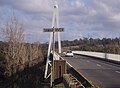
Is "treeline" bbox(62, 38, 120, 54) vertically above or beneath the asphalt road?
above

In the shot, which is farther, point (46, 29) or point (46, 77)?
point (46, 77)

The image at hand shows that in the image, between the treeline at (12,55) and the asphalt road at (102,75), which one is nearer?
the asphalt road at (102,75)

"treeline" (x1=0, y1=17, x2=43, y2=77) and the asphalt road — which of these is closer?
the asphalt road

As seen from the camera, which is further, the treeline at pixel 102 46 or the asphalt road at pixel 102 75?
the treeline at pixel 102 46

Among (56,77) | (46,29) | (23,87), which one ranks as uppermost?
(46,29)

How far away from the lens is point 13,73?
52.0 m

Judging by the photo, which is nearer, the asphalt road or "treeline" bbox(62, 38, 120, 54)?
the asphalt road

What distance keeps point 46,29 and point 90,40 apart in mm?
130738

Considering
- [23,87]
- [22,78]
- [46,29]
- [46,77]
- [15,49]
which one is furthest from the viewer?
[15,49]

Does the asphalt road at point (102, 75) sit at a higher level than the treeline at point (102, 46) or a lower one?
lower

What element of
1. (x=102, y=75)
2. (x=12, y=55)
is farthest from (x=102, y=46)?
(x=102, y=75)

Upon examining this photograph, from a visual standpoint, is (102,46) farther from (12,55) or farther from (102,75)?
(102,75)

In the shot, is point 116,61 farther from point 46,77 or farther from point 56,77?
point 56,77

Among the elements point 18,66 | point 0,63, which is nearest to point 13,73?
point 18,66
